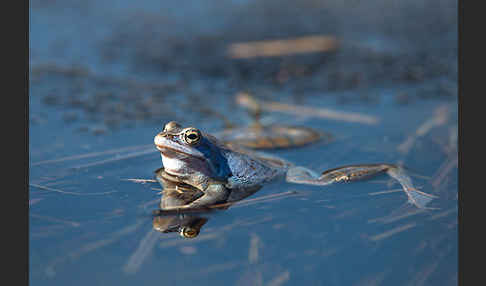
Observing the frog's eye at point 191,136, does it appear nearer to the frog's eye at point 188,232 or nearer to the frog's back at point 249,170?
the frog's back at point 249,170

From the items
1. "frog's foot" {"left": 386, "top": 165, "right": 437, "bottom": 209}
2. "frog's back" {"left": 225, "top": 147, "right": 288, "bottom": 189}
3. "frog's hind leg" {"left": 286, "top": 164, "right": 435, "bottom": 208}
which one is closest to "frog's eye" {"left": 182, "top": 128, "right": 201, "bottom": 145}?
"frog's back" {"left": 225, "top": 147, "right": 288, "bottom": 189}

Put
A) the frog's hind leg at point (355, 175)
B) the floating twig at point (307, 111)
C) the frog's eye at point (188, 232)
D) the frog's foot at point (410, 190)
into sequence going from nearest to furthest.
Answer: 1. the frog's eye at point (188, 232)
2. the frog's foot at point (410, 190)
3. the frog's hind leg at point (355, 175)
4. the floating twig at point (307, 111)

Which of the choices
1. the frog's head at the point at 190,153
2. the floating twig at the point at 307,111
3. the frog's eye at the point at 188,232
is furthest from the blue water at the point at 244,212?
the frog's head at the point at 190,153

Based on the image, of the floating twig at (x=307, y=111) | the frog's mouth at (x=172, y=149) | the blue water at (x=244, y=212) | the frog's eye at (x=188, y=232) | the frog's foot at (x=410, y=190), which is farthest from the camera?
the floating twig at (x=307, y=111)

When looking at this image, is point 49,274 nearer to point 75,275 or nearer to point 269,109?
point 75,275

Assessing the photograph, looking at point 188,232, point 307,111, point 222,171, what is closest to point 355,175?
point 222,171

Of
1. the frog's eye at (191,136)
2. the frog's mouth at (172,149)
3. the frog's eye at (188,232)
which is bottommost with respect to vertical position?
the frog's eye at (188,232)

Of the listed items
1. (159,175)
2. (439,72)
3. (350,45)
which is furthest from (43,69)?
(439,72)

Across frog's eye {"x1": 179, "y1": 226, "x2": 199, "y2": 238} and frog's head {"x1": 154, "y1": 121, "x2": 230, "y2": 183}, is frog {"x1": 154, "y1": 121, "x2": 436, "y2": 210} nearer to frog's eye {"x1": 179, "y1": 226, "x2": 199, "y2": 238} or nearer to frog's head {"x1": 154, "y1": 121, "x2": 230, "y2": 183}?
frog's head {"x1": 154, "y1": 121, "x2": 230, "y2": 183}
